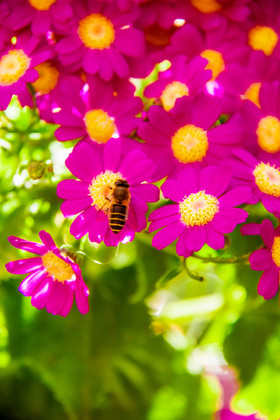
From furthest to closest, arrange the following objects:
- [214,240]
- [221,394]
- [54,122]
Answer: [221,394] → [54,122] → [214,240]

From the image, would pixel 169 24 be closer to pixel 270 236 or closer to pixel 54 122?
pixel 54 122

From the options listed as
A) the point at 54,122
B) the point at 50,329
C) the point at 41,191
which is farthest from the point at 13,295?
the point at 54,122

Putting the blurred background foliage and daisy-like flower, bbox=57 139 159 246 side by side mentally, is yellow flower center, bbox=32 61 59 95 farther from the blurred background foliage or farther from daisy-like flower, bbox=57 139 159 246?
daisy-like flower, bbox=57 139 159 246

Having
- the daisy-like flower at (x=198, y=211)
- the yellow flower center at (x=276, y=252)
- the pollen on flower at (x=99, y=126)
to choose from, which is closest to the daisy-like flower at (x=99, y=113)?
the pollen on flower at (x=99, y=126)

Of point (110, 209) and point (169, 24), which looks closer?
point (110, 209)

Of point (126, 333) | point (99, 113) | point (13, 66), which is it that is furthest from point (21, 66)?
point (126, 333)

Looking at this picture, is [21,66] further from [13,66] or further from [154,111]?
[154,111]

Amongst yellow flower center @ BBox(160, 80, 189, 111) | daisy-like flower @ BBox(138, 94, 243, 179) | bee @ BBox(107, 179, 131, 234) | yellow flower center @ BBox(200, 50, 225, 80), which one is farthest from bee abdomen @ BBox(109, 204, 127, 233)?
yellow flower center @ BBox(200, 50, 225, 80)
